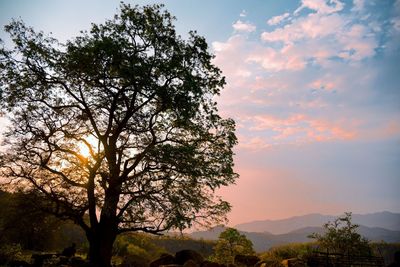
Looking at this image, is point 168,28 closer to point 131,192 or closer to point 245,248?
point 131,192

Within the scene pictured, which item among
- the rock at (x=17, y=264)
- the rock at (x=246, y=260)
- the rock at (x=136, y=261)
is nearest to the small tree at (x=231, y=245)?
the rock at (x=246, y=260)

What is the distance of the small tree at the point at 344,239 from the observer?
33.8 m

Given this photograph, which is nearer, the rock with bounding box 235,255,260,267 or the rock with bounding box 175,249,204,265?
the rock with bounding box 175,249,204,265

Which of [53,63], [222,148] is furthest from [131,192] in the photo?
[53,63]

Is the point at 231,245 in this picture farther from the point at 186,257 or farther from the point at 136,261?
the point at 136,261

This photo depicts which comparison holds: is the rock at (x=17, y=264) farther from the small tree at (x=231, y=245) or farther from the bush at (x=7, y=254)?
the small tree at (x=231, y=245)

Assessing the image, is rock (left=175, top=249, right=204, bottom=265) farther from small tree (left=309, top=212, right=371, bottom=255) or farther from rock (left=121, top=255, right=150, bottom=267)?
small tree (left=309, top=212, right=371, bottom=255)

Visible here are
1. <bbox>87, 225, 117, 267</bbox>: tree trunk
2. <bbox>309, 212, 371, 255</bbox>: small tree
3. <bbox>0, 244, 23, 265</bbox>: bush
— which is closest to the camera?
<bbox>87, 225, 117, 267</bbox>: tree trunk

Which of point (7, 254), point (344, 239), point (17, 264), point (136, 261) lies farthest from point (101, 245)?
point (344, 239)

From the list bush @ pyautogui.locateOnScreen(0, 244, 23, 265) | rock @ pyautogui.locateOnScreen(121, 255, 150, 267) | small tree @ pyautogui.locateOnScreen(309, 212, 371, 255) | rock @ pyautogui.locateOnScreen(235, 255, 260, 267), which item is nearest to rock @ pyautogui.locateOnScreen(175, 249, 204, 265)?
rock @ pyautogui.locateOnScreen(235, 255, 260, 267)

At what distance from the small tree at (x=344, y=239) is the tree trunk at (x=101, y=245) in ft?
82.0

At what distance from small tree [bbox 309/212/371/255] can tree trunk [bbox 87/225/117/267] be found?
2501 centimetres

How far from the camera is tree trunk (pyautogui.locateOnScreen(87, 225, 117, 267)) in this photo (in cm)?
1972

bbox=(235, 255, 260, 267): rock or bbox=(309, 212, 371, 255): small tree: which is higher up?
bbox=(309, 212, 371, 255): small tree
